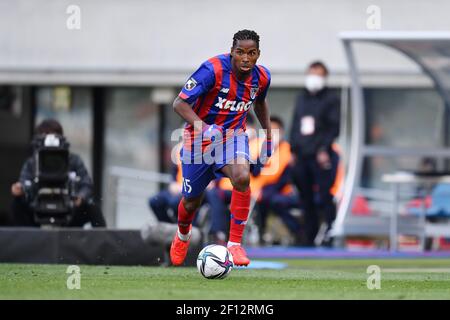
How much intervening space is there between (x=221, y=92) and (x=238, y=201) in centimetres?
87

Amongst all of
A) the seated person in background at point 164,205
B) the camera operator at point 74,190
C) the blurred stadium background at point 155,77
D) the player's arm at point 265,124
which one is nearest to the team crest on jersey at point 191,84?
the player's arm at point 265,124

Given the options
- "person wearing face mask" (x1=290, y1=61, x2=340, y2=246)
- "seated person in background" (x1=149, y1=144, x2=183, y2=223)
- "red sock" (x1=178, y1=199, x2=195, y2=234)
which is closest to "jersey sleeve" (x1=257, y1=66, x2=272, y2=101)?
"red sock" (x1=178, y1=199, x2=195, y2=234)

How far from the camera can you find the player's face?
392 inches

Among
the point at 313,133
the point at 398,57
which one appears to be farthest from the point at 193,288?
the point at 398,57

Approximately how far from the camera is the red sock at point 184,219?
35.2 feet

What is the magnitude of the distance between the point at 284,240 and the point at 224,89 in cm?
1009

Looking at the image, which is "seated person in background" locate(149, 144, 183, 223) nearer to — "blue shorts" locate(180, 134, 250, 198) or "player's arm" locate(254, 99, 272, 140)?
"player's arm" locate(254, 99, 272, 140)

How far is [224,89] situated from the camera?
33.3 ft

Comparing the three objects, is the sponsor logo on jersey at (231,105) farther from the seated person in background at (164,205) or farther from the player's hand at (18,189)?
the seated person in background at (164,205)

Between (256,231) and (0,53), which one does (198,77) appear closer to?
(256,231)

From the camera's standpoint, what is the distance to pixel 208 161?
10.3 metres

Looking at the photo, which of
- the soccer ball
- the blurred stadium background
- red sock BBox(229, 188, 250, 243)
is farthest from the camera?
the blurred stadium background

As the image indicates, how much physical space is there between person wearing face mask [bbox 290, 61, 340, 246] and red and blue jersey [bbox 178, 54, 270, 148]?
7.29m

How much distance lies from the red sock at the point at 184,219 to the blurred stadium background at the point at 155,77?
9.66 meters
